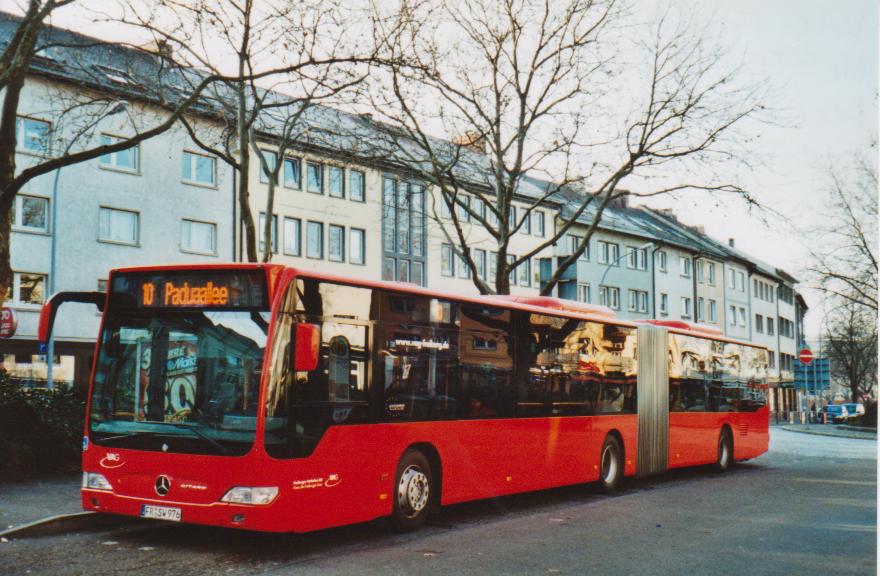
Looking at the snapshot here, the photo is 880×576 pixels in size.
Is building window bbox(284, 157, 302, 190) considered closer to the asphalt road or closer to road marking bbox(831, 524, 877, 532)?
the asphalt road

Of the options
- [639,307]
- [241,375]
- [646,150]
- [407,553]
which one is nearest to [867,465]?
[646,150]

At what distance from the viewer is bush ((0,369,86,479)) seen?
14367mm

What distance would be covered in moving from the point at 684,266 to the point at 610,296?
11.7 m

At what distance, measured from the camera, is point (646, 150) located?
2575 cm

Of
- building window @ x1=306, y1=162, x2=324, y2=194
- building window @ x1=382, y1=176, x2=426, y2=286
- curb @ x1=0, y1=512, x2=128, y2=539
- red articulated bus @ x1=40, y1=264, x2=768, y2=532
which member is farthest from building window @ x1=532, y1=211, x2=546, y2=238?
curb @ x1=0, y1=512, x2=128, y2=539

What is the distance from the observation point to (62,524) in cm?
1038

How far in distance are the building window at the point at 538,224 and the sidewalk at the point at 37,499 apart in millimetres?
50456

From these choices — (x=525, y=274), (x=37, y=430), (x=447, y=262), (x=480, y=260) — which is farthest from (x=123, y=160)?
(x=525, y=274)

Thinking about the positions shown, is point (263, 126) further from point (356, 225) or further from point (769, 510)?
point (356, 225)

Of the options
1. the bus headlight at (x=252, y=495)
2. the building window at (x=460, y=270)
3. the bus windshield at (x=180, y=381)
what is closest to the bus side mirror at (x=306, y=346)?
the bus windshield at (x=180, y=381)

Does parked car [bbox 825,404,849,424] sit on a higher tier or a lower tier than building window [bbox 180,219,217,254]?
lower

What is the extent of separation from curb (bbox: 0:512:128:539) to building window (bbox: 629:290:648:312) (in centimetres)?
6152

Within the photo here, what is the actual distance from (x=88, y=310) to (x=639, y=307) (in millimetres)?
42365

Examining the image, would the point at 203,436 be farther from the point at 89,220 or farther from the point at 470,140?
the point at 89,220
